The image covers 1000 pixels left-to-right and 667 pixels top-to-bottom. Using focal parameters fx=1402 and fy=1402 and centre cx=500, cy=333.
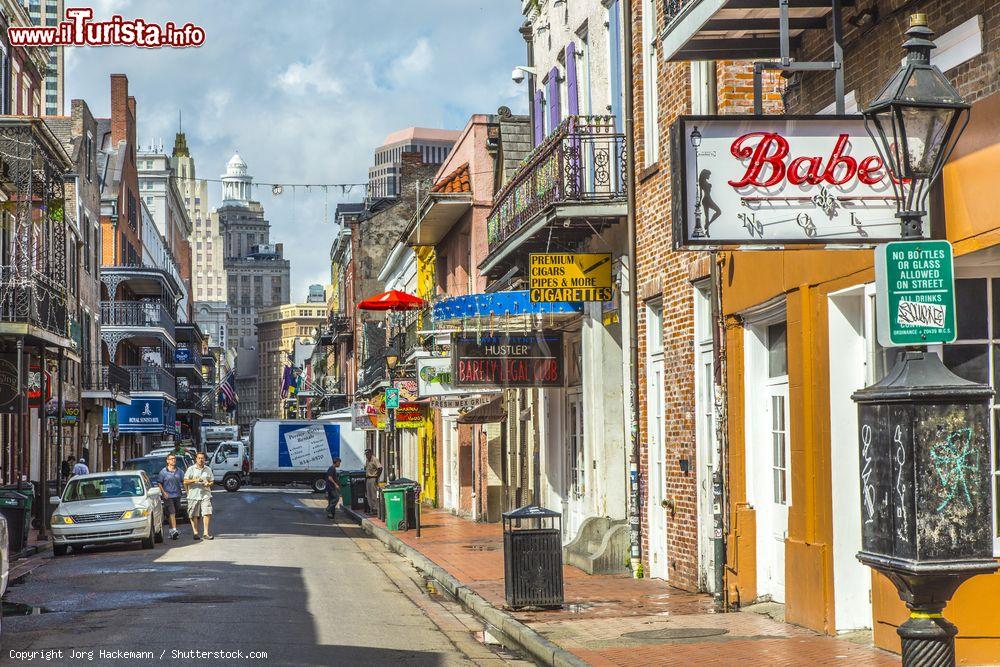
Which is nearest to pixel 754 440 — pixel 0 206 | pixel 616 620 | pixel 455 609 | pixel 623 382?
pixel 616 620

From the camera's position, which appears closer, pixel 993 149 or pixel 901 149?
pixel 901 149

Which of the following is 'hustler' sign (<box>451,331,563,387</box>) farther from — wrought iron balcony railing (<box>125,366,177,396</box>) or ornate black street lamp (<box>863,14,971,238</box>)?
wrought iron balcony railing (<box>125,366,177,396</box>)

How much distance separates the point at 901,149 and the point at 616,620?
23.1 feet

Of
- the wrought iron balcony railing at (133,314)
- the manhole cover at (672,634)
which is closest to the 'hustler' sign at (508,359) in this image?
the manhole cover at (672,634)

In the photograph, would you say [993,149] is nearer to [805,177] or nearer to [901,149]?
[805,177]

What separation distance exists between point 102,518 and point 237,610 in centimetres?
986

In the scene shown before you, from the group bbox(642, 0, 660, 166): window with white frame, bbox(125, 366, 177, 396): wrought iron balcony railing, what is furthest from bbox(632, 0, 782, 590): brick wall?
bbox(125, 366, 177, 396): wrought iron balcony railing

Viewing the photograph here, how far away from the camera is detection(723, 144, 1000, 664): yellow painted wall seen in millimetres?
8969

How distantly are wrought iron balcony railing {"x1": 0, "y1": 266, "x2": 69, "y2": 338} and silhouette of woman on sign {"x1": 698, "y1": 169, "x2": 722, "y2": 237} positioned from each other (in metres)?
20.3

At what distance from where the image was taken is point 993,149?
28.2ft

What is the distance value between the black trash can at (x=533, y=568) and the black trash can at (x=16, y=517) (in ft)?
39.3

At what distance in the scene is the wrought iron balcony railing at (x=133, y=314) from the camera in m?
60.2

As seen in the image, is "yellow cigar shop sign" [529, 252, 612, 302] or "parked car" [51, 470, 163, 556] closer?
"yellow cigar shop sign" [529, 252, 612, 302]

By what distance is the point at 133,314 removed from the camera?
61.7 m
